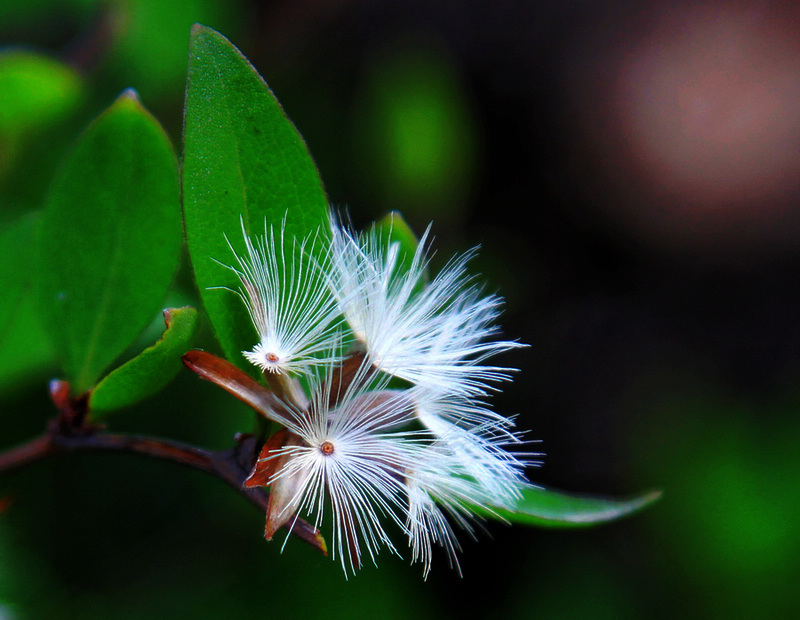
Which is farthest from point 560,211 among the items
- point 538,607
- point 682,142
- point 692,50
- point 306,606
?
point 306,606

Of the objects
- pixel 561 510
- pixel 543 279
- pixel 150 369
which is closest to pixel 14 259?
pixel 150 369

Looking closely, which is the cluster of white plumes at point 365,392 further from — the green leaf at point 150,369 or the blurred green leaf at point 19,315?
the blurred green leaf at point 19,315

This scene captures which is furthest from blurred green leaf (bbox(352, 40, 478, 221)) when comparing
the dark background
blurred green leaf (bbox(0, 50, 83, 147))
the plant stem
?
the plant stem

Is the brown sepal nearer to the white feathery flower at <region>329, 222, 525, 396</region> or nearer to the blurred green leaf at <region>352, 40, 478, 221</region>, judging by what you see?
the white feathery flower at <region>329, 222, 525, 396</region>

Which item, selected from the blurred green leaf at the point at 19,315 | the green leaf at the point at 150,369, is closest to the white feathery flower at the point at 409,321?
the green leaf at the point at 150,369

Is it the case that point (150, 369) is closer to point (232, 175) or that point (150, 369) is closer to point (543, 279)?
point (232, 175)

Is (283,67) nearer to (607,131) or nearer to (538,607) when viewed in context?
(607,131)

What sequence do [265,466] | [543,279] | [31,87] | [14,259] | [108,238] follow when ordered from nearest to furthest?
1. [265,466]
2. [108,238]
3. [14,259]
4. [31,87]
5. [543,279]
